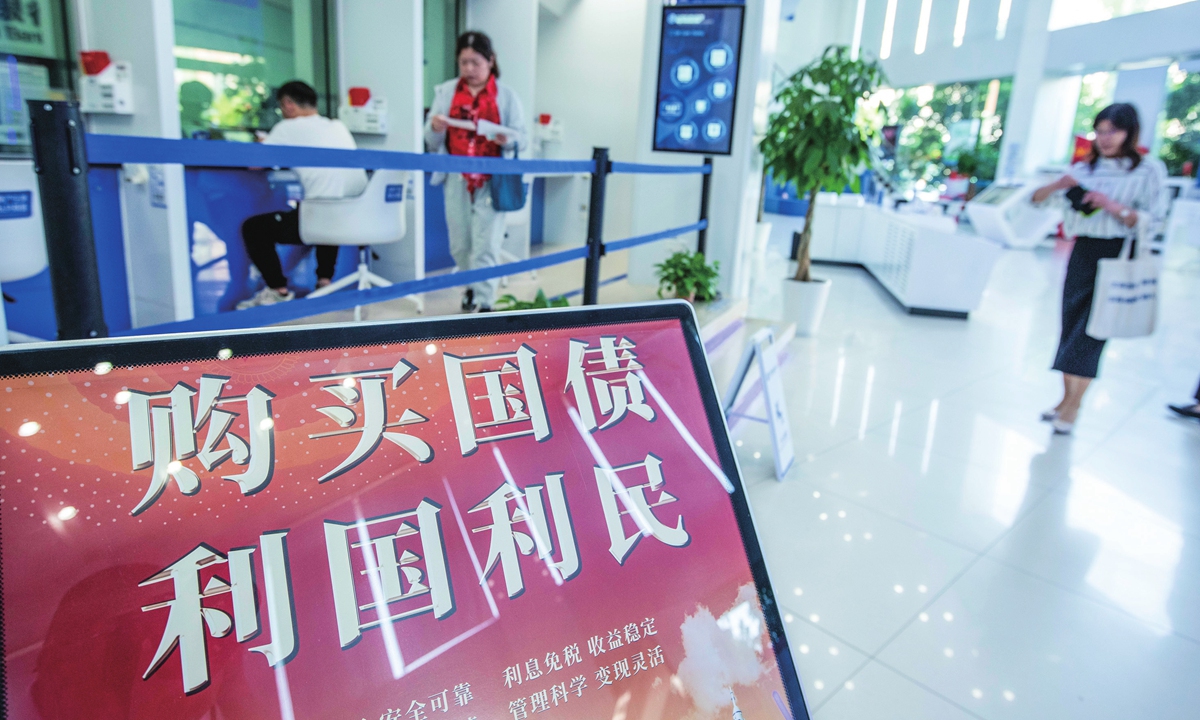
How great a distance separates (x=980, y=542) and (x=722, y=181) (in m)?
2.84

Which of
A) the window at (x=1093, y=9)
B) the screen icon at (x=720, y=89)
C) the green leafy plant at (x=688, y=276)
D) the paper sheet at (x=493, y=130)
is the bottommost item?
the green leafy plant at (x=688, y=276)

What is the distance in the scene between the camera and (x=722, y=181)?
4434 mm

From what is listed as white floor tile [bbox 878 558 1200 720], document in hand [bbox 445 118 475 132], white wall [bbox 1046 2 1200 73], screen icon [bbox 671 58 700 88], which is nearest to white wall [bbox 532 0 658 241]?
screen icon [bbox 671 58 700 88]

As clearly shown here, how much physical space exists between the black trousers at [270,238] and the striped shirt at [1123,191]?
3405mm

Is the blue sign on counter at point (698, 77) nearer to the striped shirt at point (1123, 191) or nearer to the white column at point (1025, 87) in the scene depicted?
the striped shirt at point (1123, 191)

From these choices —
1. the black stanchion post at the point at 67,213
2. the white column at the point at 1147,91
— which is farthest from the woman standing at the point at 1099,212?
the white column at the point at 1147,91

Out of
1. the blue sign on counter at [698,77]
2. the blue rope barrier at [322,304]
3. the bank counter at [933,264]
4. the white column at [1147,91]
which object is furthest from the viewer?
the white column at [1147,91]

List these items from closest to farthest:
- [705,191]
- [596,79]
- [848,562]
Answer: [848,562]
[705,191]
[596,79]

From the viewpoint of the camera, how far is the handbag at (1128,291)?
273 cm

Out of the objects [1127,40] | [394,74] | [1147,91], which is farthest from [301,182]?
[1147,91]

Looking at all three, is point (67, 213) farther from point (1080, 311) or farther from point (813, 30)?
point (813, 30)

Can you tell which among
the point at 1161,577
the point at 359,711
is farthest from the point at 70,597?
the point at 1161,577

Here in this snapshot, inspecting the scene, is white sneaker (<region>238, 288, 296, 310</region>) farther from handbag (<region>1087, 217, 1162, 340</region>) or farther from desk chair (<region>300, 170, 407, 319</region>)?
handbag (<region>1087, 217, 1162, 340</region>)

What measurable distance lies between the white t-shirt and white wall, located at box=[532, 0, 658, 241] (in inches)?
148
